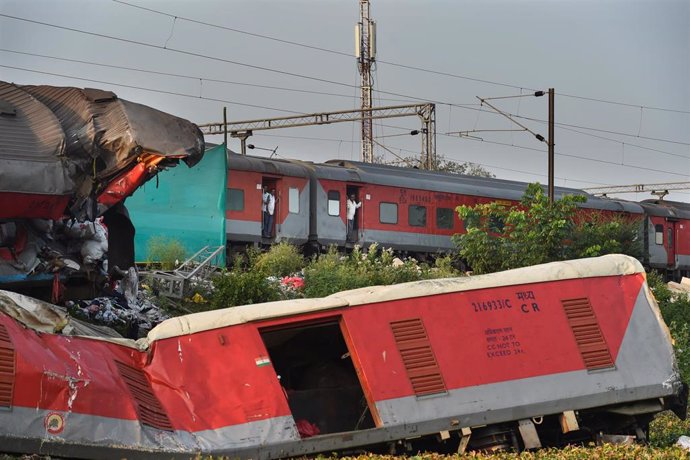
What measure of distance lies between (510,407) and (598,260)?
2193 mm

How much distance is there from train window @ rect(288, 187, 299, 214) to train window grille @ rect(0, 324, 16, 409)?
20.0 metres

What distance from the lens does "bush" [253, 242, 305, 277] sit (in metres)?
22.9

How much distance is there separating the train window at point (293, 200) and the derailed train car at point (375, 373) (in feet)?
52.7

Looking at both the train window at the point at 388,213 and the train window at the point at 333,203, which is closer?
the train window at the point at 333,203

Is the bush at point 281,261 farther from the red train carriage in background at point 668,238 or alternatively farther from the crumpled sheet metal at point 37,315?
the red train carriage in background at point 668,238

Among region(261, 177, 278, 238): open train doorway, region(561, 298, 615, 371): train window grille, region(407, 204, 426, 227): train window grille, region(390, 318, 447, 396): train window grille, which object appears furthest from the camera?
region(407, 204, 426, 227): train window grille

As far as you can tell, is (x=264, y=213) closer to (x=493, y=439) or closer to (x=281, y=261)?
(x=281, y=261)

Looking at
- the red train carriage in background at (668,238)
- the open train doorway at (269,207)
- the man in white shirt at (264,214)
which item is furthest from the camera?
the red train carriage in background at (668,238)

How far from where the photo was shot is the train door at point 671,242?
132ft

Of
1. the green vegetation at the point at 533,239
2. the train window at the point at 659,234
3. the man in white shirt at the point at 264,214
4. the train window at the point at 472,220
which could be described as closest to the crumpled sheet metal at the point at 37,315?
the green vegetation at the point at 533,239

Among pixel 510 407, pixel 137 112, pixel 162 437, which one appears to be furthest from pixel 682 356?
pixel 162 437

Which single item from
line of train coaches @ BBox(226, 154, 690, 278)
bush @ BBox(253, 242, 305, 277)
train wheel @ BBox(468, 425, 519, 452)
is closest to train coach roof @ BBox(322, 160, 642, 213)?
line of train coaches @ BBox(226, 154, 690, 278)

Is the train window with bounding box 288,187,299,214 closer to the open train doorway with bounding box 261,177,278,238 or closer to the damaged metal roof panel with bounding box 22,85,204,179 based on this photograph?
the open train doorway with bounding box 261,177,278,238

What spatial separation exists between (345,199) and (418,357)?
64.1 feet
